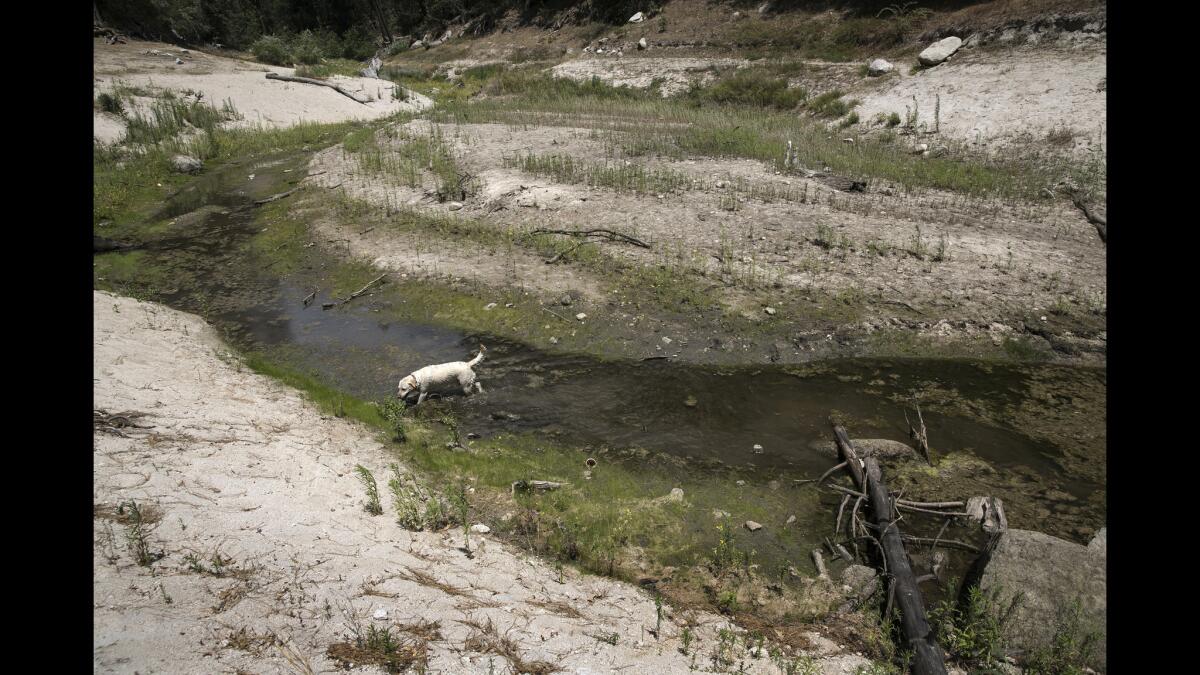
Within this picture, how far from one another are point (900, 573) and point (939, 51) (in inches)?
1106

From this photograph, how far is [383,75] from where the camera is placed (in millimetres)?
48969

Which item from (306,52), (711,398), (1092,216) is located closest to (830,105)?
(1092,216)

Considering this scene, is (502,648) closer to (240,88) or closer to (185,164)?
(185,164)

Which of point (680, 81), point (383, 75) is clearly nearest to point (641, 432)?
point (680, 81)

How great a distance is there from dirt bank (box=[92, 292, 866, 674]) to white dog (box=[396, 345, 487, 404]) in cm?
126

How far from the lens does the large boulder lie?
5.20m

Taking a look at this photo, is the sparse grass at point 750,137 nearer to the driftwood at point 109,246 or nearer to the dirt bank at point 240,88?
the dirt bank at point 240,88

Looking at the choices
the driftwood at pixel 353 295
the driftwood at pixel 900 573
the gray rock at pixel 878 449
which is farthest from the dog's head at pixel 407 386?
the driftwood at pixel 900 573

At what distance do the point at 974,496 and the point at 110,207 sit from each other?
2271 cm

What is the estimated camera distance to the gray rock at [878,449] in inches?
309

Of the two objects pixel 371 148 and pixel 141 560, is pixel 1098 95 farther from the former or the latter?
pixel 141 560

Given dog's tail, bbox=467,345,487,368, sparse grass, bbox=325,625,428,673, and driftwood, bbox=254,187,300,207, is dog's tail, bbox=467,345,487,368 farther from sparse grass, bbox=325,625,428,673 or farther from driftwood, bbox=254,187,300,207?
driftwood, bbox=254,187,300,207

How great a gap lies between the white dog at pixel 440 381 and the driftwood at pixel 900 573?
5.42 m

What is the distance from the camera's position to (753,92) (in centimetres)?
2992
